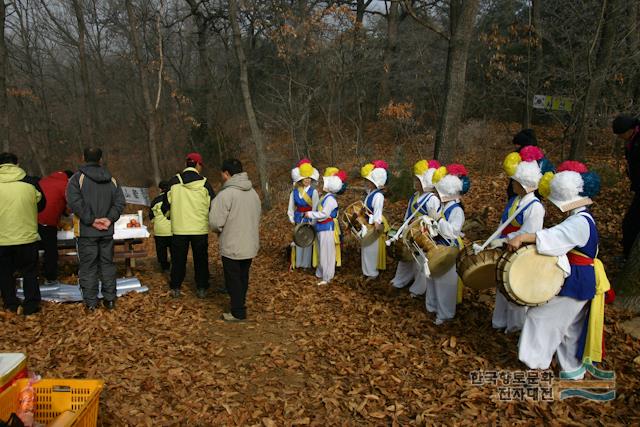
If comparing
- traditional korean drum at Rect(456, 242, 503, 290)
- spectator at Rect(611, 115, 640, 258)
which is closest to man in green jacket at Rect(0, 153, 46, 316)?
traditional korean drum at Rect(456, 242, 503, 290)

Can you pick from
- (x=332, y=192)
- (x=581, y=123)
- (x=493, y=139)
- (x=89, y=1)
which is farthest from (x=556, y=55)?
(x=89, y=1)

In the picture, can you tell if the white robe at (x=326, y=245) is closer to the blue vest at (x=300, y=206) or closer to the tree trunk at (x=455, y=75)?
the blue vest at (x=300, y=206)

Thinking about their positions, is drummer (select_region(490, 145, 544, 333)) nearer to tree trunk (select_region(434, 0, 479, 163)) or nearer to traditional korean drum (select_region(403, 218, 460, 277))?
traditional korean drum (select_region(403, 218, 460, 277))

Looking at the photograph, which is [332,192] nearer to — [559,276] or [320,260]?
[320,260]

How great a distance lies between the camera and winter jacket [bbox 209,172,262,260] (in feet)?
19.1

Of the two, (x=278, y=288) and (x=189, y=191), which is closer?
(x=189, y=191)

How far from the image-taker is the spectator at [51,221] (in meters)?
7.33

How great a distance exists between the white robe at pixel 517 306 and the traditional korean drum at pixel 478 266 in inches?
9.9

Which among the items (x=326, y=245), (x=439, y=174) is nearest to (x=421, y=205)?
(x=439, y=174)

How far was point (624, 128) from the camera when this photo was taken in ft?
19.6

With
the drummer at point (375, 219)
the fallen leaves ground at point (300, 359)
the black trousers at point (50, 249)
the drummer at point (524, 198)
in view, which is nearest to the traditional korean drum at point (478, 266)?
the drummer at point (524, 198)

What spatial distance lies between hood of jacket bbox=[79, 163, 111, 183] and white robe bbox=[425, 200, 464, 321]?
14.6ft

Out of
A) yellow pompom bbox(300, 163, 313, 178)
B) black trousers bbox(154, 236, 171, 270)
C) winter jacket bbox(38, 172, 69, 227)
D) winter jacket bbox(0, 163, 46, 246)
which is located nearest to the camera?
winter jacket bbox(0, 163, 46, 246)

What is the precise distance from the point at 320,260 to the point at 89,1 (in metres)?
23.0
